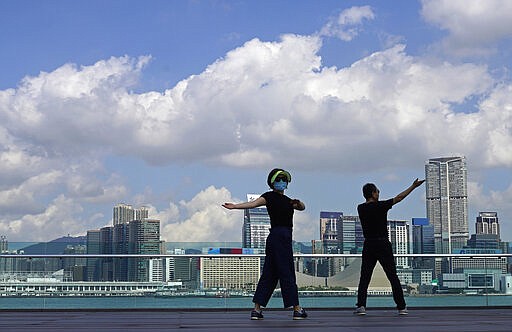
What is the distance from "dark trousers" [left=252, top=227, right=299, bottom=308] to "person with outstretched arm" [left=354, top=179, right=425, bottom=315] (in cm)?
115

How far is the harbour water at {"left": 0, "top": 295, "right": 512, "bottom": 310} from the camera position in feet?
38.4

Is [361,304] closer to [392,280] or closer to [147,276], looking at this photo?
[392,280]

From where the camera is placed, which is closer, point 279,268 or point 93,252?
point 279,268

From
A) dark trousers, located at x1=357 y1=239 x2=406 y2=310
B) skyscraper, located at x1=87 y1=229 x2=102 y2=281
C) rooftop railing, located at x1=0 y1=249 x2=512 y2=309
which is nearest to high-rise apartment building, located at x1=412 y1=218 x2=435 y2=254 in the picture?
rooftop railing, located at x1=0 y1=249 x2=512 y2=309

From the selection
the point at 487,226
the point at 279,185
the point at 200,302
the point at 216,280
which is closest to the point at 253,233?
the point at 216,280

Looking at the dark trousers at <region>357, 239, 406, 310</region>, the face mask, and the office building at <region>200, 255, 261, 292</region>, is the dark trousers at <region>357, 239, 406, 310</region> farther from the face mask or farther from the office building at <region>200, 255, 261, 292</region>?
the office building at <region>200, 255, 261, 292</region>

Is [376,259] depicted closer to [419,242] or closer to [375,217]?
[375,217]

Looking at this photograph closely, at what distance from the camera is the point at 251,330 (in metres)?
5.96

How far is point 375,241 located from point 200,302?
369 cm

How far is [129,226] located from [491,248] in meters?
8.36

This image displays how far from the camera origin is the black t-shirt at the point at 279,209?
8.35m

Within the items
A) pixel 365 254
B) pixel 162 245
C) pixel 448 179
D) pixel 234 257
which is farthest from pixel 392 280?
pixel 448 179

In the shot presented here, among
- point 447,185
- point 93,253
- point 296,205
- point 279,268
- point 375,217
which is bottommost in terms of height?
point 279,268

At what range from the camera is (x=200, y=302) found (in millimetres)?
11859
